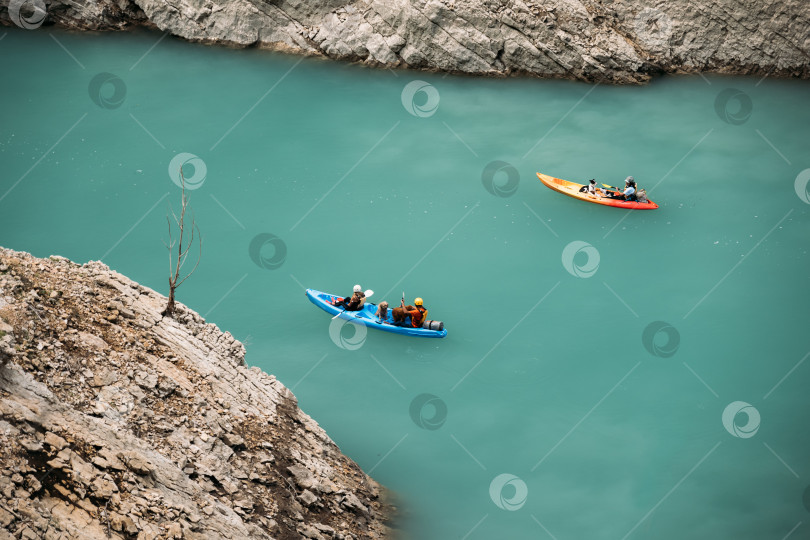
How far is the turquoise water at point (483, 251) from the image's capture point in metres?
18.2

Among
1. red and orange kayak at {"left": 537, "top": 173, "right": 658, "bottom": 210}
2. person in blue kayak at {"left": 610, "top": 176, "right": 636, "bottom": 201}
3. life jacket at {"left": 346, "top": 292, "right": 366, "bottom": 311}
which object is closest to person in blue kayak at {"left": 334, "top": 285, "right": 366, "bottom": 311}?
life jacket at {"left": 346, "top": 292, "right": 366, "bottom": 311}

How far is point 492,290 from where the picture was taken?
73.2 feet

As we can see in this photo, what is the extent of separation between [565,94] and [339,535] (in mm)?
17631

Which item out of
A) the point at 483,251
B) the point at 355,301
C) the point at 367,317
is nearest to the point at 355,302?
the point at 355,301

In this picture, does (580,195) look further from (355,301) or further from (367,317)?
(355,301)

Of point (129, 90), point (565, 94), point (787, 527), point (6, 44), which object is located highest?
point (565, 94)

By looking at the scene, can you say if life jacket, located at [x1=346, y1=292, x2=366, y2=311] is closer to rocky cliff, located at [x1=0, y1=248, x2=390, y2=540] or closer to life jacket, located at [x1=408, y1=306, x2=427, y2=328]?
life jacket, located at [x1=408, y1=306, x2=427, y2=328]

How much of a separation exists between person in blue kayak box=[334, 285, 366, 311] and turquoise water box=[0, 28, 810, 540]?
0.51 m

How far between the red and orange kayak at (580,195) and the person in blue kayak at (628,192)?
0.11m

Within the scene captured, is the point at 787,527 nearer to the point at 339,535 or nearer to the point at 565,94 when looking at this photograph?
the point at 339,535

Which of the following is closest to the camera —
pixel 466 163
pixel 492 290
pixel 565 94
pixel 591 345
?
pixel 591 345

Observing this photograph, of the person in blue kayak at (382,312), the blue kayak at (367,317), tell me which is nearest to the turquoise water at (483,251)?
the blue kayak at (367,317)

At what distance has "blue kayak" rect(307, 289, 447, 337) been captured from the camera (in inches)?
825

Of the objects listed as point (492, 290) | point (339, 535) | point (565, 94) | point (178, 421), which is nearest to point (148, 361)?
point (178, 421)
